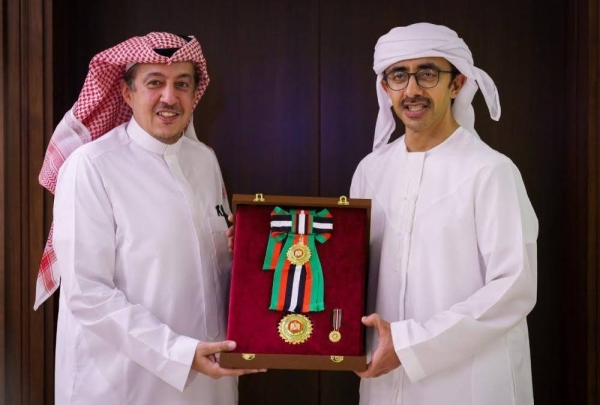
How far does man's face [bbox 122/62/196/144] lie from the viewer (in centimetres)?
229

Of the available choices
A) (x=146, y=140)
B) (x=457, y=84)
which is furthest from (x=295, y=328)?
(x=457, y=84)

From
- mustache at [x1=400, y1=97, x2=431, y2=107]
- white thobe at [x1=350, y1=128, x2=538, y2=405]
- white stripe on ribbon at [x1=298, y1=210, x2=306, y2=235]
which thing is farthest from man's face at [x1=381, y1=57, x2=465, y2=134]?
white stripe on ribbon at [x1=298, y1=210, x2=306, y2=235]

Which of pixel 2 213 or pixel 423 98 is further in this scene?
pixel 2 213

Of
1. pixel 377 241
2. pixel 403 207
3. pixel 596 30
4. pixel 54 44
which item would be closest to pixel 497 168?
pixel 403 207

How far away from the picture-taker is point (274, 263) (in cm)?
214

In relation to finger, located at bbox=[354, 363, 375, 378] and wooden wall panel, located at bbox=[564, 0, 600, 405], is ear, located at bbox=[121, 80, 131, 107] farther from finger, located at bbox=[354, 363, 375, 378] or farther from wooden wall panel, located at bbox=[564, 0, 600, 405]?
wooden wall panel, located at bbox=[564, 0, 600, 405]

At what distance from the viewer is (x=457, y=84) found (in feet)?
7.63

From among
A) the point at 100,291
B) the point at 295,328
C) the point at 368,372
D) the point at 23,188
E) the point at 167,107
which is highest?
the point at 167,107

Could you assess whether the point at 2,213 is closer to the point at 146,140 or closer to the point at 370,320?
the point at 146,140

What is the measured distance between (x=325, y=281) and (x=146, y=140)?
810 mm

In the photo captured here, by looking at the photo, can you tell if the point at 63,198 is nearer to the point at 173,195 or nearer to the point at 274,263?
the point at 173,195

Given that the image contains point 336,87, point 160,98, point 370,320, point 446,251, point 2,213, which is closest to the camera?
point 370,320

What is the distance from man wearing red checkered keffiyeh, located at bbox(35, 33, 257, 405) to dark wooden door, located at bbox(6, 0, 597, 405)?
0.63 m

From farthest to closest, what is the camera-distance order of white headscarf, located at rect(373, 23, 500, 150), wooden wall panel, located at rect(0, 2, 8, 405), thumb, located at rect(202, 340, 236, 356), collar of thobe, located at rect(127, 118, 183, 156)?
wooden wall panel, located at rect(0, 2, 8, 405), collar of thobe, located at rect(127, 118, 183, 156), white headscarf, located at rect(373, 23, 500, 150), thumb, located at rect(202, 340, 236, 356)
